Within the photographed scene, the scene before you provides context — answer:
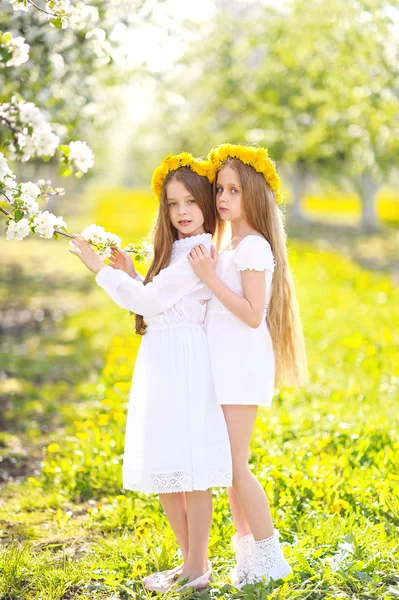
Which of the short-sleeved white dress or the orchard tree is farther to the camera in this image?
the orchard tree

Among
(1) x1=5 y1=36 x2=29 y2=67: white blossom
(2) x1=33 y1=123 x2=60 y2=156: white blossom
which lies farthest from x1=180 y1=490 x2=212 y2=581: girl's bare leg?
(1) x1=5 y1=36 x2=29 y2=67: white blossom

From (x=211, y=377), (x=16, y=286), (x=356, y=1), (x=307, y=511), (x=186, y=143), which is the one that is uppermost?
(x=186, y=143)

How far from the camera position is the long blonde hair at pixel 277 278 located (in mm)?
3312

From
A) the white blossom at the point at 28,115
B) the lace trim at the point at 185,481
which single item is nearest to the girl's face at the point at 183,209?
the white blossom at the point at 28,115

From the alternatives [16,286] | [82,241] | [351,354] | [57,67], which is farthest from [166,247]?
[16,286]

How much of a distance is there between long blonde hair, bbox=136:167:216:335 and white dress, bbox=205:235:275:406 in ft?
0.71

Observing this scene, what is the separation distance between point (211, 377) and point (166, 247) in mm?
595

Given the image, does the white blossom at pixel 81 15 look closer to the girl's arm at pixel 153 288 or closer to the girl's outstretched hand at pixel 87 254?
the girl's outstretched hand at pixel 87 254

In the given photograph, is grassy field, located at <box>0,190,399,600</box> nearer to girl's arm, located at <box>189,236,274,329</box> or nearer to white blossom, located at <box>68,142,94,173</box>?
girl's arm, located at <box>189,236,274,329</box>

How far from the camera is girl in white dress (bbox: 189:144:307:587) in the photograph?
10.5 ft

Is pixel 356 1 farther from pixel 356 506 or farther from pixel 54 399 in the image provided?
pixel 356 506

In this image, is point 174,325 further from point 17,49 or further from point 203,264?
point 17,49

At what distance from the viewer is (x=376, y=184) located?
2772 centimetres

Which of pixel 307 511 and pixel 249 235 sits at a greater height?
pixel 249 235
